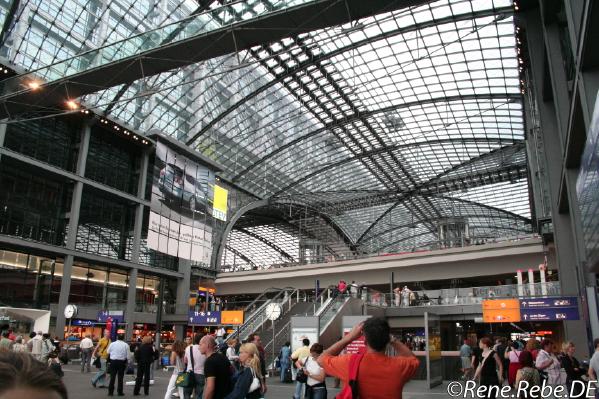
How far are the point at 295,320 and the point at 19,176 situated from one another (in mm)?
23306

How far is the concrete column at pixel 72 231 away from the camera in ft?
111

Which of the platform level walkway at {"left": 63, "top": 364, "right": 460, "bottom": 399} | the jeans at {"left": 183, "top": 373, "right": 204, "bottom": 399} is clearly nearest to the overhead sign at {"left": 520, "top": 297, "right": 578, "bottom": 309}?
the platform level walkway at {"left": 63, "top": 364, "right": 460, "bottom": 399}

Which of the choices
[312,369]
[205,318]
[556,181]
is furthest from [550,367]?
[205,318]

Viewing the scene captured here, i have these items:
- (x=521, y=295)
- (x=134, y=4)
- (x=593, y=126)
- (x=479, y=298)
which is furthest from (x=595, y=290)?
(x=134, y=4)

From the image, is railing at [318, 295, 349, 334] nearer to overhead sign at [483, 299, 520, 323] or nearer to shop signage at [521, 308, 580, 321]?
overhead sign at [483, 299, 520, 323]

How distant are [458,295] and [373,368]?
3109 centimetres

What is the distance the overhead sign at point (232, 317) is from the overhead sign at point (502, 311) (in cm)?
1221

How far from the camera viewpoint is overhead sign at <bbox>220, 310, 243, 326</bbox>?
27141mm

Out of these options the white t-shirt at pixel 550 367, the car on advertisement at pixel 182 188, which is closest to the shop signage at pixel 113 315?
the car on advertisement at pixel 182 188

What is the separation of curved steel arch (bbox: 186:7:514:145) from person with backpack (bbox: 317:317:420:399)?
32.0m

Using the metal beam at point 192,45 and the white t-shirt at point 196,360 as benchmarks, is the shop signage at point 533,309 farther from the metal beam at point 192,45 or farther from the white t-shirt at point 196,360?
the white t-shirt at point 196,360

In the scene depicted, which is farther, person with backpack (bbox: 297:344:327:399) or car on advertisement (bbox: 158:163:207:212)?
car on advertisement (bbox: 158:163:207:212)

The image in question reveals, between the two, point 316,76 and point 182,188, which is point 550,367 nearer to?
point 182,188

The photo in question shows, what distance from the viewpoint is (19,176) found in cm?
3366
